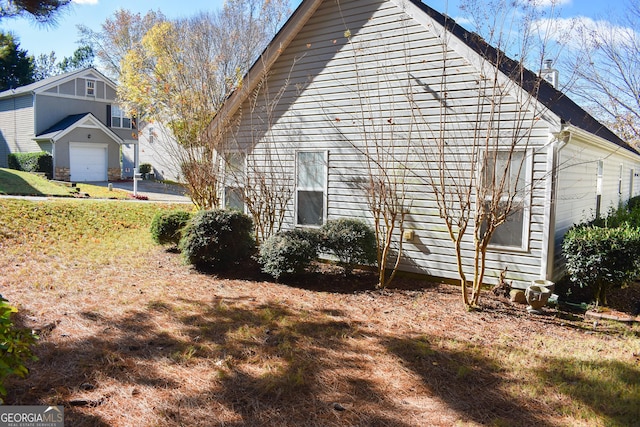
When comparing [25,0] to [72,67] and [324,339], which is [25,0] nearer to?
[324,339]

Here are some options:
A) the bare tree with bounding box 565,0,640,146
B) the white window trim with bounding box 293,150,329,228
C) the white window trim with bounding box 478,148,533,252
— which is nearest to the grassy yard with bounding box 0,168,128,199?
the white window trim with bounding box 293,150,329,228

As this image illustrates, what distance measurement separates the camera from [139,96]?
75.6 ft

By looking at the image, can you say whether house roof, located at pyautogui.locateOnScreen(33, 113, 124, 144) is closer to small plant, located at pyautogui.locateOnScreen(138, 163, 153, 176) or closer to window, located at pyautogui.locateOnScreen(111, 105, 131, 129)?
window, located at pyautogui.locateOnScreen(111, 105, 131, 129)

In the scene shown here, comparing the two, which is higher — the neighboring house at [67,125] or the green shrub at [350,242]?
the neighboring house at [67,125]

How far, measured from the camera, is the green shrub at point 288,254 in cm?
Result: 754

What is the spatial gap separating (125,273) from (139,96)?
57.8ft

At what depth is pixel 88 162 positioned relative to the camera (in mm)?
27156

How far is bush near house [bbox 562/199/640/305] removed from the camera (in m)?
6.67

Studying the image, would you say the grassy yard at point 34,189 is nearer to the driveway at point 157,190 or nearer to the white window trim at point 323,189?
the driveway at point 157,190

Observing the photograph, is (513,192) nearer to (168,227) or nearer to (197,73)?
(168,227)

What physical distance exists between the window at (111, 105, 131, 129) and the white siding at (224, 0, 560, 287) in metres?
24.3

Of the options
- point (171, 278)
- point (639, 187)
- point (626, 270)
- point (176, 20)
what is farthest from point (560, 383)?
point (176, 20)

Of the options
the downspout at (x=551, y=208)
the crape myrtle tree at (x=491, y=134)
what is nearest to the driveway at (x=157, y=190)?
the crape myrtle tree at (x=491, y=134)

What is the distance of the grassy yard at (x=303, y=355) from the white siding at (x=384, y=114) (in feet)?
3.60
